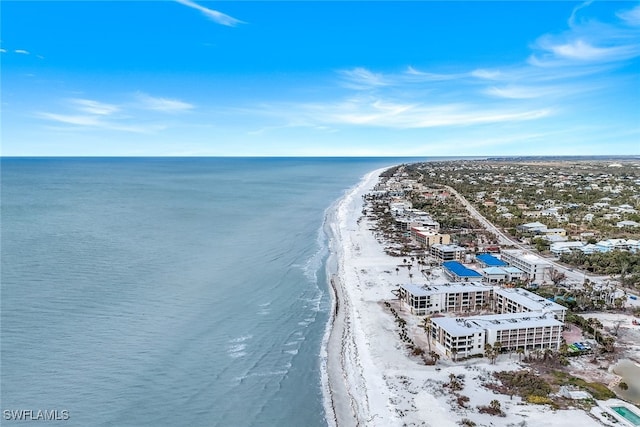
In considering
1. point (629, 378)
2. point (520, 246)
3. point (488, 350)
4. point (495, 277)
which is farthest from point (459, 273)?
point (520, 246)

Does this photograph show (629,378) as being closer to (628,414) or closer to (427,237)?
(628,414)

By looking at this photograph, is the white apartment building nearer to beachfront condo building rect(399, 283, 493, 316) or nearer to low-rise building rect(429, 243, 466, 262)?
low-rise building rect(429, 243, 466, 262)

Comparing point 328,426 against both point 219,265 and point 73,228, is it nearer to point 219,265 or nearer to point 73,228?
point 219,265

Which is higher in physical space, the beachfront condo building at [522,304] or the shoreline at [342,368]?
the beachfront condo building at [522,304]

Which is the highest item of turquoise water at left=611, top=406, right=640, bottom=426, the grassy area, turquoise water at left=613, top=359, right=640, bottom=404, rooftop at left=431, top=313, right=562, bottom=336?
rooftop at left=431, top=313, right=562, bottom=336

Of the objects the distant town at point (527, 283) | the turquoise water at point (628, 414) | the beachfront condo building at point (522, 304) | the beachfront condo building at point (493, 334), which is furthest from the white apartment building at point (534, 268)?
the turquoise water at point (628, 414)

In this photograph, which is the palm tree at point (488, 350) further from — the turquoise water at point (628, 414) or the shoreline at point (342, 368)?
the shoreline at point (342, 368)

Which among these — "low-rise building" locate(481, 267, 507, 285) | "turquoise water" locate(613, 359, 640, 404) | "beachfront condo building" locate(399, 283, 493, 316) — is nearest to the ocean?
"beachfront condo building" locate(399, 283, 493, 316)
